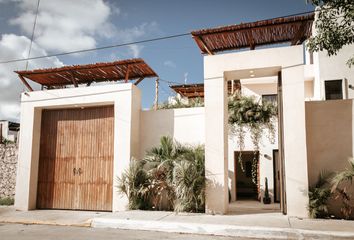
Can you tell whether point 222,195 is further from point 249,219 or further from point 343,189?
point 343,189

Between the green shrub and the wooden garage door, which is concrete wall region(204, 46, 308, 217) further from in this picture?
the green shrub

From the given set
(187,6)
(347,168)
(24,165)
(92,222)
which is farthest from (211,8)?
(24,165)

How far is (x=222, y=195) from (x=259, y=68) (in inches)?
164

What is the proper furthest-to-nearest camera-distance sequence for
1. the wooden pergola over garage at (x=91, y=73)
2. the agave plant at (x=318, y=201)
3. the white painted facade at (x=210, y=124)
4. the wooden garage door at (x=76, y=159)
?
the wooden pergola over garage at (x=91, y=73) < the wooden garage door at (x=76, y=159) < the white painted facade at (x=210, y=124) < the agave plant at (x=318, y=201)

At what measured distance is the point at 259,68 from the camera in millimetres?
9445

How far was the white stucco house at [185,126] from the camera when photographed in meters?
9.06

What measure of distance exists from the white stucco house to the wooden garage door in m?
0.04

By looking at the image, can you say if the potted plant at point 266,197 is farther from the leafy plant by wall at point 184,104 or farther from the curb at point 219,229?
the curb at point 219,229

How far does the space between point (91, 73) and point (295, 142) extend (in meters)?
8.01

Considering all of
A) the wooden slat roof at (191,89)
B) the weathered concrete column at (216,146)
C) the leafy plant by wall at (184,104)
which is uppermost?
the wooden slat roof at (191,89)

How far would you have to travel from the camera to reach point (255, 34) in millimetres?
9625

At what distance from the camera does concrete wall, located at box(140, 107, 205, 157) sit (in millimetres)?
10852

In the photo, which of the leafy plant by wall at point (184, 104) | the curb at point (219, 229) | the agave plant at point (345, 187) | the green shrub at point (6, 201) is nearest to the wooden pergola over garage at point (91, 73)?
the leafy plant by wall at point (184, 104)

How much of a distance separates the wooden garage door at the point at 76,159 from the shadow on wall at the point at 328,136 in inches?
270
